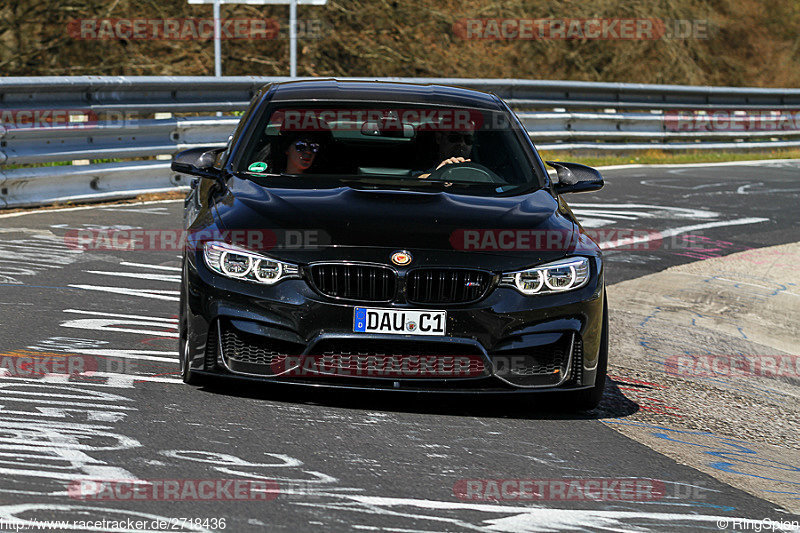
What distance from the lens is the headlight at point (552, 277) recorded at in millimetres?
5512

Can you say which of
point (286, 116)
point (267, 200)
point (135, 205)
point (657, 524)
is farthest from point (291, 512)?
point (135, 205)

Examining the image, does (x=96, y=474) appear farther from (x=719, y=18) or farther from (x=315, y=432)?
(x=719, y=18)

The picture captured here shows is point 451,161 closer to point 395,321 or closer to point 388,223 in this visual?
point 388,223

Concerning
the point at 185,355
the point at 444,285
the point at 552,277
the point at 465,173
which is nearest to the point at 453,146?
the point at 465,173

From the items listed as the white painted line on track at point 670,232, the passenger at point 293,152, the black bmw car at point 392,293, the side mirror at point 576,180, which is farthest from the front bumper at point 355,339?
the white painted line on track at point 670,232

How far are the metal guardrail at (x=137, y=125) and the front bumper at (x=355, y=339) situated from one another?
3.84 meters

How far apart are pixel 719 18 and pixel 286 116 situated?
3394cm

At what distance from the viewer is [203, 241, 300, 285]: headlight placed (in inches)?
213

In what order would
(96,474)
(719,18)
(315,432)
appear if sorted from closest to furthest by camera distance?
(96,474) < (315,432) < (719,18)

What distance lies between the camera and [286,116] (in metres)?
7.07

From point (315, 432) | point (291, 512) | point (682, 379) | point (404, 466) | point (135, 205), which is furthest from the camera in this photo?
point (135, 205)

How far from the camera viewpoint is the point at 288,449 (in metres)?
4.91

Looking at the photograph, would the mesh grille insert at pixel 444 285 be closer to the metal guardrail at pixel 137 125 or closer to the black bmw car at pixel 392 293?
the black bmw car at pixel 392 293

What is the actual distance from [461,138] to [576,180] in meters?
0.69
